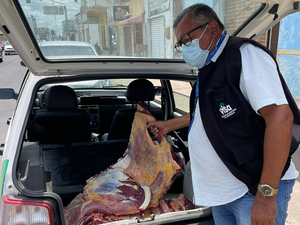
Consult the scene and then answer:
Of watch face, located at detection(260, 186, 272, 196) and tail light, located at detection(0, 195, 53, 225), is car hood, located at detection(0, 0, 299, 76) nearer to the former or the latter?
tail light, located at detection(0, 195, 53, 225)

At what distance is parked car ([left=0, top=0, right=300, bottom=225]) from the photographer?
61.6 inches

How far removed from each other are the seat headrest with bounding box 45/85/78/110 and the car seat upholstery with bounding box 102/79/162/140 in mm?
569

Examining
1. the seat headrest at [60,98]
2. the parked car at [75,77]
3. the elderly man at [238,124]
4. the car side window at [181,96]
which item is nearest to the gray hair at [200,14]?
the elderly man at [238,124]

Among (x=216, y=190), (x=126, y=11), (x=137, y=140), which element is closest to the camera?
(x=216, y=190)

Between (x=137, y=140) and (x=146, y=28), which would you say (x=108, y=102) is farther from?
(x=146, y=28)

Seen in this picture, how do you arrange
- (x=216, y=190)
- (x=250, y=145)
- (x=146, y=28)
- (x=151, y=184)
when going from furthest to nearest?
(x=151, y=184) < (x=146, y=28) < (x=216, y=190) < (x=250, y=145)

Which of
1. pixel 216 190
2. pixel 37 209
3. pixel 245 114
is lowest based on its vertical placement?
pixel 37 209

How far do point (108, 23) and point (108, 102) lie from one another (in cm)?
268

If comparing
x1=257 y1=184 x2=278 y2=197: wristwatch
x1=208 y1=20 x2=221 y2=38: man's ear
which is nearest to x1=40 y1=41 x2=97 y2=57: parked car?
x1=208 y1=20 x2=221 y2=38: man's ear

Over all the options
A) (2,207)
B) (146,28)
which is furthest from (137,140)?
(2,207)

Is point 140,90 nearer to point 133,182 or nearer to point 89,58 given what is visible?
point 89,58

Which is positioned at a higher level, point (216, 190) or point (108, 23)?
point (108, 23)

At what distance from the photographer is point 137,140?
2480 millimetres

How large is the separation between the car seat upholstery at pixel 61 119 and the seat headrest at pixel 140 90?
1.73 feet
